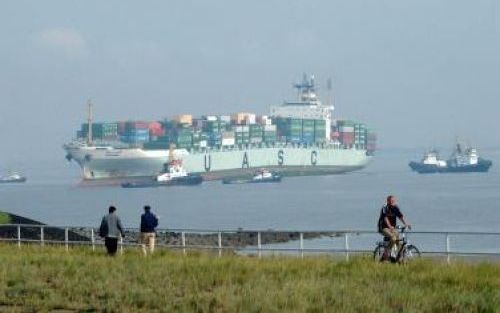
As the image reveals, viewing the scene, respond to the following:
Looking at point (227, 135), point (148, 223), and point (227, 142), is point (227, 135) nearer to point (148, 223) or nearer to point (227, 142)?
point (227, 142)

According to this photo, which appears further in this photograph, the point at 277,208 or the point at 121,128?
the point at 121,128

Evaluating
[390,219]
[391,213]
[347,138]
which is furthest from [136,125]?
[391,213]

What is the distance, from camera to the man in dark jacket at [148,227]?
63.9 ft

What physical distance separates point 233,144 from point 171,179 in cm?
2635

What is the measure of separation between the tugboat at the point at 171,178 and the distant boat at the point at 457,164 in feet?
126

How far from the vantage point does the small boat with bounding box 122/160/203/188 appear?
14188 cm

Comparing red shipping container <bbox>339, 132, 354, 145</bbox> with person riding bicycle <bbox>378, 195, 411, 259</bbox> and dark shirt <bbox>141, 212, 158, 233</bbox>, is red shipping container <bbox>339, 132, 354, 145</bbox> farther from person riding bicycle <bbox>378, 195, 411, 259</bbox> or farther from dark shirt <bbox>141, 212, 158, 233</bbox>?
person riding bicycle <bbox>378, 195, 411, 259</bbox>

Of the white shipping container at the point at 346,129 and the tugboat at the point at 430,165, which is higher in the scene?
the white shipping container at the point at 346,129

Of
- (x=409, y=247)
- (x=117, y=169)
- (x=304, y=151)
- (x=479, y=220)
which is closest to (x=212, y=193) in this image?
(x=117, y=169)

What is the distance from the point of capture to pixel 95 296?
1355cm

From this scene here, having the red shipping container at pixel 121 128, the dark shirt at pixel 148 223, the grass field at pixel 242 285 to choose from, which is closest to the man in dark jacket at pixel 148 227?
the dark shirt at pixel 148 223

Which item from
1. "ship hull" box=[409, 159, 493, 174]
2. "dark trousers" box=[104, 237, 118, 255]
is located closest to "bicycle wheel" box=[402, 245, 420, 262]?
"dark trousers" box=[104, 237, 118, 255]

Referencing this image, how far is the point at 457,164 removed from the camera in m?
164

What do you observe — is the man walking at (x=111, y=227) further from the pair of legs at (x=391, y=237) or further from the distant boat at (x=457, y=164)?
the distant boat at (x=457, y=164)
